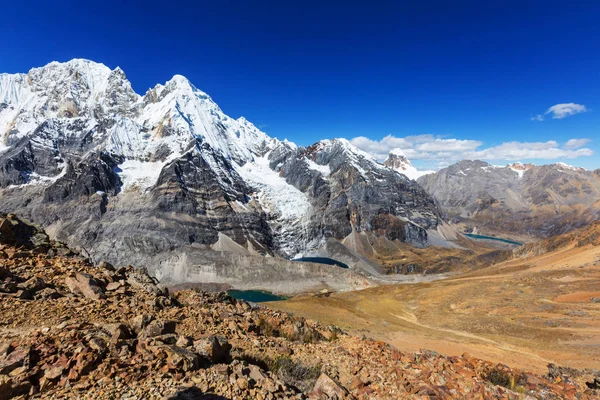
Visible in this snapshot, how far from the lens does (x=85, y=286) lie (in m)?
14.5

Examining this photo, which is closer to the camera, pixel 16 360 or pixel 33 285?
pixel 16 360

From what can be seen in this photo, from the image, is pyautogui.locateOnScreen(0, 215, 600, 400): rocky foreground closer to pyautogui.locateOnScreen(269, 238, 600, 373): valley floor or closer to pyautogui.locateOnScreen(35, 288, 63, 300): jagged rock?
pyautogui.locateOnScreen(35, 288, 63, 300): jagged rock

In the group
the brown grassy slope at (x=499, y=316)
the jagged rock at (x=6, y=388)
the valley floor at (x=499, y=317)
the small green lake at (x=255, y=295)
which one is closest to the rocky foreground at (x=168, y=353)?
the jagged rock at (x=6, y=388)

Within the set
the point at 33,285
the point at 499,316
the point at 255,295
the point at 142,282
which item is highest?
the point at 33,285

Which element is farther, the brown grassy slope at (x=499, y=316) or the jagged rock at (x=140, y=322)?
the brown grassy slope at (x=499, y=316)

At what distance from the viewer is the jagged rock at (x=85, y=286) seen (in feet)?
46.5

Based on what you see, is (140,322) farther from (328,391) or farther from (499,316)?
(499,316)

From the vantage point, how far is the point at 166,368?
9094 mm

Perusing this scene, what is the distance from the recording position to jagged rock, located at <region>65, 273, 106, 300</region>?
14172 mm

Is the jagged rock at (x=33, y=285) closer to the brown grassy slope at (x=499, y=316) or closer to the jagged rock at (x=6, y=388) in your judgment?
the jagged rock at (x=6, y=388)

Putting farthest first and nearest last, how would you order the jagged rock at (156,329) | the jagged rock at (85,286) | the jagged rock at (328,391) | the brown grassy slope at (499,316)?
the brown grassy slope at (499,316), the jagged rock at (85,286), the jagged rock at (156,329), the jagged rock at (328,391)

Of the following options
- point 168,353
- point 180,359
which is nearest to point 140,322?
point 168,353

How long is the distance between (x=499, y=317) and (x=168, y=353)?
50854mm

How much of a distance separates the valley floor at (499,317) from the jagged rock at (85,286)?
24.9 metres
